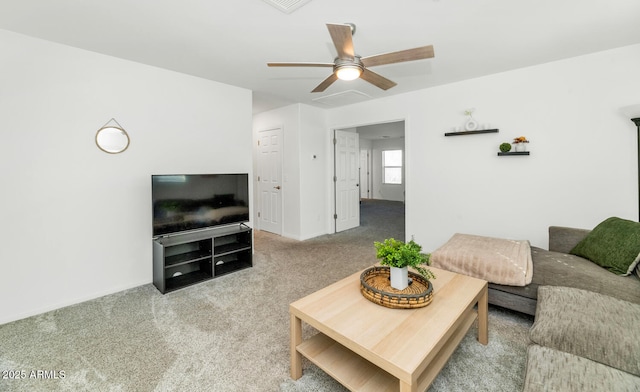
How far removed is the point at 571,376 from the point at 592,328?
47cm

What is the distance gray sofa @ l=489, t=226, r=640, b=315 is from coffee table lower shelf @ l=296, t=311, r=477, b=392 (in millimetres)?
779

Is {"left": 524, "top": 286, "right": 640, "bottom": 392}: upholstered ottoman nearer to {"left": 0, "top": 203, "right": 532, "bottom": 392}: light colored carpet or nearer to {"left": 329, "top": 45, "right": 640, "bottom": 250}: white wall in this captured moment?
{"left": 0, "top": 203, "right": 532, "bottom": 392}: light colored carpet

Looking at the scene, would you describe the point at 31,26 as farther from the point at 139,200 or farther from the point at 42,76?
the point at 139,200

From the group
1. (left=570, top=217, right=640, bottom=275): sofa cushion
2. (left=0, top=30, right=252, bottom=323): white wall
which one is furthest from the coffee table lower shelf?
(left=0, top=30, right=252, bottom=323): white wall

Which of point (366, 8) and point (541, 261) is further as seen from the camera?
point (541, 261)

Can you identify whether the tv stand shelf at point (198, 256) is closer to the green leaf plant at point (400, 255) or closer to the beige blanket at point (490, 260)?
the green leaf plant at point (400, 255)

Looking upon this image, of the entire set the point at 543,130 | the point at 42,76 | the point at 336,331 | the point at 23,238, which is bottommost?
the point at 336,331

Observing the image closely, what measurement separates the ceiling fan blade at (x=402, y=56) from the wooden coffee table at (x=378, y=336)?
1.67 meters

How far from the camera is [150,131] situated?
317 cm

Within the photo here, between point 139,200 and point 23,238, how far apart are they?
3.14ft

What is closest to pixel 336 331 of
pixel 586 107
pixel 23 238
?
pixel 23 238

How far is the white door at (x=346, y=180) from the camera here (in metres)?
5.61

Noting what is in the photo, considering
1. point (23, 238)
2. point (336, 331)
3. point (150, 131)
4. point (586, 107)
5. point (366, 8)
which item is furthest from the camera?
point (150, 131)

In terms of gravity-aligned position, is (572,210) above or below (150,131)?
below
